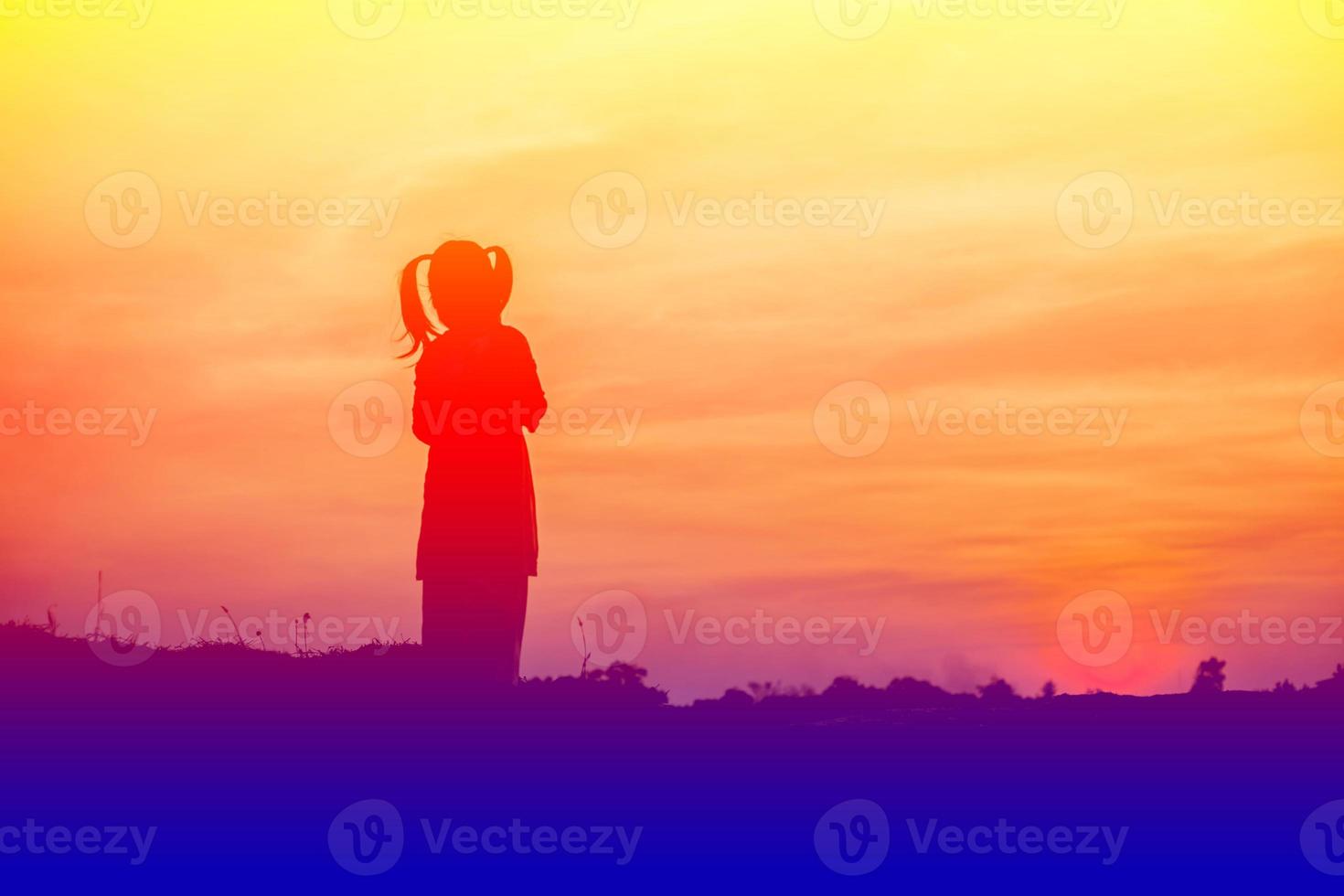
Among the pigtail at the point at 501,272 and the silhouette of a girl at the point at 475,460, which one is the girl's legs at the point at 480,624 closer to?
the silhouette of a girl at the point at 475,460

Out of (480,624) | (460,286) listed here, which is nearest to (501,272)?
(460,286)

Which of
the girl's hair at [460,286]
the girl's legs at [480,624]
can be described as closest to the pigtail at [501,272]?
the girl's hair at [460,286]

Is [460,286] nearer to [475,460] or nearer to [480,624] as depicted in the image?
[475,460]

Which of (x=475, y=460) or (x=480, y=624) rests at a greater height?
(x=475, y=460)

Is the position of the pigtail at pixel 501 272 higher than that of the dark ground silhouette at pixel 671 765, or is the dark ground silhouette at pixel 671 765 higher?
the pigtail at pixel 501 272

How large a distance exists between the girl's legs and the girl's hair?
1.64m

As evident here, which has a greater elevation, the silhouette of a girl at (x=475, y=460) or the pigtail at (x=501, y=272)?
the pigtail at (x=501, y=272)

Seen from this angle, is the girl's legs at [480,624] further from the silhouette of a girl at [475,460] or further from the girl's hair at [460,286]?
the girl's hair at [460,286]

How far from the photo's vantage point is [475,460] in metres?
9.96

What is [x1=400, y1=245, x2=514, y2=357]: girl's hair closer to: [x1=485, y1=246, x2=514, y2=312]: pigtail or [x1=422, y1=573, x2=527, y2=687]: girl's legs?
[x1=485, y1=246, x2=514, y2=312]: pigtail

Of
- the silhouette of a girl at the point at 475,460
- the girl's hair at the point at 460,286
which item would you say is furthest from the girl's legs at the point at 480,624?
the girl's hair at the point at 460,286

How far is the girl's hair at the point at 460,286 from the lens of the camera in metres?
9.86

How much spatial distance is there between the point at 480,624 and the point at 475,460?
104 cm

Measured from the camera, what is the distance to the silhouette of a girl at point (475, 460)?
389 inches
